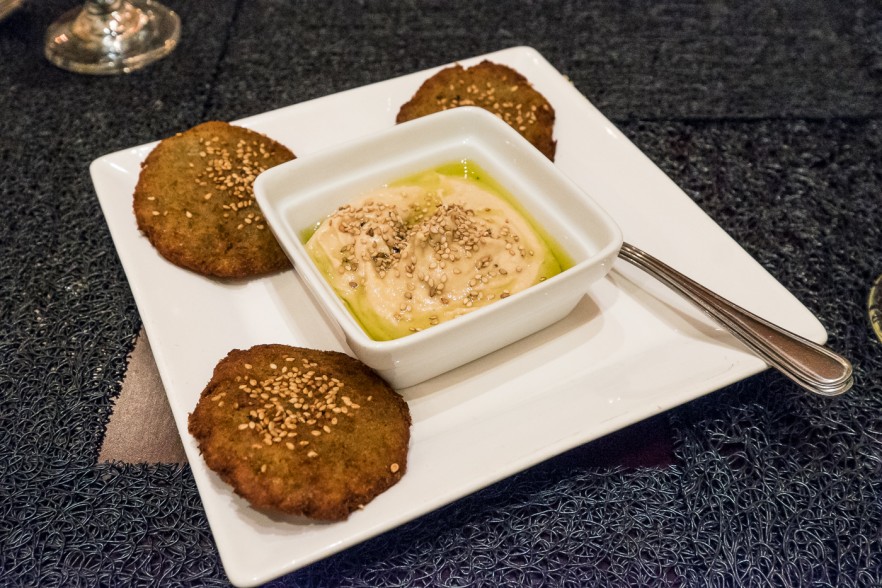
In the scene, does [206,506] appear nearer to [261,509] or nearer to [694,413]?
[261,509]

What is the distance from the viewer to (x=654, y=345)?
1.78 m

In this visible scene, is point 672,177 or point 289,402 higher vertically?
point 672,177

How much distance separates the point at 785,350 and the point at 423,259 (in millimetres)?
898

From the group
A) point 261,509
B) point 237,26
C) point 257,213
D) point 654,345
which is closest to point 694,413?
point 654,345

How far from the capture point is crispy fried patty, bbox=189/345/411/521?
1.41 metres

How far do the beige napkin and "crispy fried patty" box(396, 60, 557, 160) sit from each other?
1141 millimetres

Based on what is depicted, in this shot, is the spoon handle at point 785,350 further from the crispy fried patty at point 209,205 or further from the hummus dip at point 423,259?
the crispy fried patty at point 209,205

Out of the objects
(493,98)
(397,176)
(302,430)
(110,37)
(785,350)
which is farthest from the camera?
(110,37)

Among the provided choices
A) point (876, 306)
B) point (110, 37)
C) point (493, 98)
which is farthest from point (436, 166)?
point (110, 37)

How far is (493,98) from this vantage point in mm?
2311

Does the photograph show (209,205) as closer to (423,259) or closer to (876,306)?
(423,259)

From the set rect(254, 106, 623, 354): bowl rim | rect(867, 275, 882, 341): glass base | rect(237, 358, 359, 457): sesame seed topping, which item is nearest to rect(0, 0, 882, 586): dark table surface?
rect(867, 275, 882, 341): glass base

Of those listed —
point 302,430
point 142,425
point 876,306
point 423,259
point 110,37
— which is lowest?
point 142,425

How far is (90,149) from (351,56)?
114 cm
